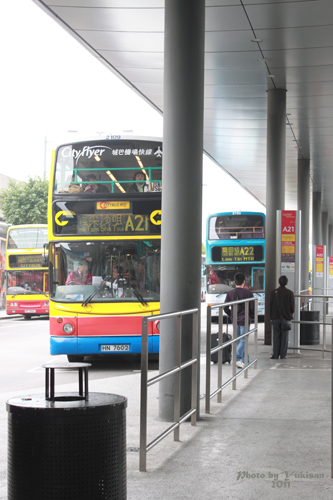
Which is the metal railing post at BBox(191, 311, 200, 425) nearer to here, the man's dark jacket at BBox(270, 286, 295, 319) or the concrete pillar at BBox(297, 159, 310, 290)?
the man's dark jacket at BBox(270, 286, 295, 319)

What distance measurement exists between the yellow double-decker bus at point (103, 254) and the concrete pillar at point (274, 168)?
4.06 m

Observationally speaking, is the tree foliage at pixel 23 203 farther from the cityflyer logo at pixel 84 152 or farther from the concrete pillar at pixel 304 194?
the cityflyer logo at pixel 84 152

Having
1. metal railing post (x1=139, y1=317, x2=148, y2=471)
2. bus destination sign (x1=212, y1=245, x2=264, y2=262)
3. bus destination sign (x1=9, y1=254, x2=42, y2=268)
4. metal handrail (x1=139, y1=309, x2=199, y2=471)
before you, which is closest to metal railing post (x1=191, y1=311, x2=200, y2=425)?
metal handrail (x1=139, y1=309, x2=199, y2=471)

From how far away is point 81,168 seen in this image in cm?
1162

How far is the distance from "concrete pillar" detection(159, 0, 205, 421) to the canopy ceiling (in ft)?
10.1

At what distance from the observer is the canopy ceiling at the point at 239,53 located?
9961mm

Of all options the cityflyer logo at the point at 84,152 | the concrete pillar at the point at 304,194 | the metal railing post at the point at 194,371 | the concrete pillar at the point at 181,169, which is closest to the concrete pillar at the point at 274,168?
the cityflyer logo at the point at 84,152

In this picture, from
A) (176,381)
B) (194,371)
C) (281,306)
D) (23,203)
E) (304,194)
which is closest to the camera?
(176,381)

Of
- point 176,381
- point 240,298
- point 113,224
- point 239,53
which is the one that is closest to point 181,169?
point 176,381

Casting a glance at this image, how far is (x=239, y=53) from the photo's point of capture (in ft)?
39.9

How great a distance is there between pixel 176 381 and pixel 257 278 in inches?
666

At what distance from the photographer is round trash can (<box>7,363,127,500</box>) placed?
11.2 feet

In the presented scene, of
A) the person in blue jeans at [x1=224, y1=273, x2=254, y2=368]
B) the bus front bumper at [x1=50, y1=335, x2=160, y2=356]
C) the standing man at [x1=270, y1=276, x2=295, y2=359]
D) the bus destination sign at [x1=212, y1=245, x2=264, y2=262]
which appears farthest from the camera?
the bus destination sign at [x1=212, y1=245, x2=264, y2=262]

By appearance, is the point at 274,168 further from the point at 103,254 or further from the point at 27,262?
the point at 27,262
